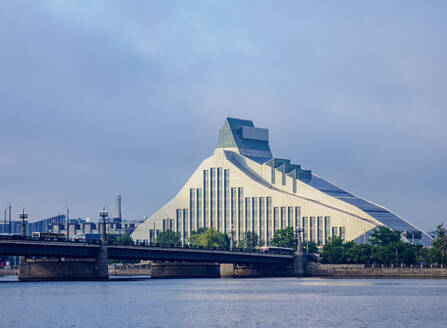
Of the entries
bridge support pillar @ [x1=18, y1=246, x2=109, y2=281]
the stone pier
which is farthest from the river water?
the stone pier

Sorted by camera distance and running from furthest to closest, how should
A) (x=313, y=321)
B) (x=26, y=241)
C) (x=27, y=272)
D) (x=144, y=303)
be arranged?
(x=27, y=272) < (x=26, y=241) < (x=144, y=303) < (x=313, y=321)

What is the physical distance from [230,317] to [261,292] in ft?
167

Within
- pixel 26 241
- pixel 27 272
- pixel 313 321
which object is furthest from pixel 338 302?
pixel 27 272

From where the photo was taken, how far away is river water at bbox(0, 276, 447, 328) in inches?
3787

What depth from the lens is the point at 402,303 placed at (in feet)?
396

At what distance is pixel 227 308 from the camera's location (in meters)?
115

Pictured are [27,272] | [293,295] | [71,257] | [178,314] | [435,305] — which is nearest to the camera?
[178,314]

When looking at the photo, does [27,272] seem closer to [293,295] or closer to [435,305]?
[293,295]

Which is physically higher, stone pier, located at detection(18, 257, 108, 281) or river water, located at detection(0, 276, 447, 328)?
stone pier, located at detection(18, 257, 108, 281)

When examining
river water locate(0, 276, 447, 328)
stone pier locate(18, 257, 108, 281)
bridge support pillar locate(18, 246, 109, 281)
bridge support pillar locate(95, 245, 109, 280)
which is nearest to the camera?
river water locate(0, 276, 447, 328)

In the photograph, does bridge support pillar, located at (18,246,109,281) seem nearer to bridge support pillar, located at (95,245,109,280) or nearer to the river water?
bridge support pillar, located at (95,245,109,280)

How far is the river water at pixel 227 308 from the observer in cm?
9619

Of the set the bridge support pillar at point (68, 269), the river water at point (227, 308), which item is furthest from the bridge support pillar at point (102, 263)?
the river water at point (227, 308)

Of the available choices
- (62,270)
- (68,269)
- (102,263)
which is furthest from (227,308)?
(62,270)
